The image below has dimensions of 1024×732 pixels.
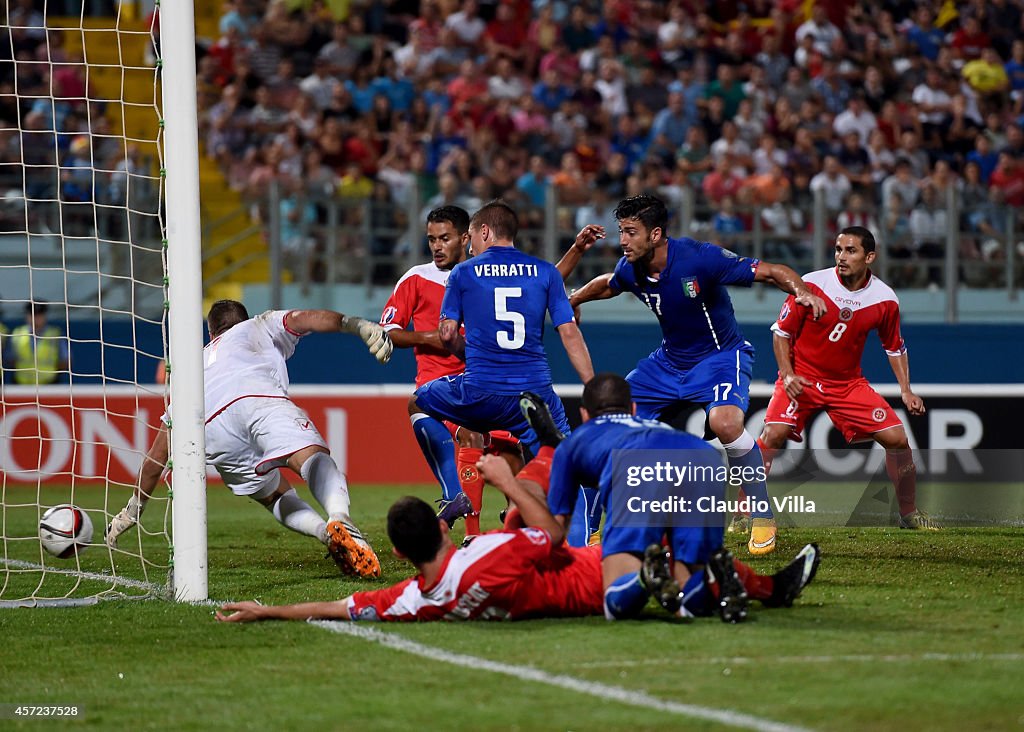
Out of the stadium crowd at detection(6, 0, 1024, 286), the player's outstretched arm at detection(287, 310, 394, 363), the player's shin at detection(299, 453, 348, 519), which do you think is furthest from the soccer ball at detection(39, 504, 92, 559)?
the stadium crowd at detection(6, 0, 1024, 286)

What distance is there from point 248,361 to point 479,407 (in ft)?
5.19

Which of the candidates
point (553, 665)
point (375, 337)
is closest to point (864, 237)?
point (375, 337)

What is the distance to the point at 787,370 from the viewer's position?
9.48 m

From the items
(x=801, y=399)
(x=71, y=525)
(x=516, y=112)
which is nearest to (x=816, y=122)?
(x=516, y=112)

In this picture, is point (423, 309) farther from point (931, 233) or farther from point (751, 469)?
point (931, 233)

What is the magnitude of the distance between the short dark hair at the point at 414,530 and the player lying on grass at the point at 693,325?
289cm

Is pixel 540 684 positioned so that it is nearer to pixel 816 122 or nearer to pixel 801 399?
pixel 801 399

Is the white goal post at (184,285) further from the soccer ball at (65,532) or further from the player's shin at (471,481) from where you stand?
the player's shin at (471,481)

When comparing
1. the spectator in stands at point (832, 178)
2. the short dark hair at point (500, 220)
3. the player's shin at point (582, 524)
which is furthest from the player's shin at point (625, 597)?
the spectator in stands at point (832, 178)

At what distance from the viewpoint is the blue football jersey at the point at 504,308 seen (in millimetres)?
7945

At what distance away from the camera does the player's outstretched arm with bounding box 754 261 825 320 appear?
788 centimetres

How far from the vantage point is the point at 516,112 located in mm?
18000

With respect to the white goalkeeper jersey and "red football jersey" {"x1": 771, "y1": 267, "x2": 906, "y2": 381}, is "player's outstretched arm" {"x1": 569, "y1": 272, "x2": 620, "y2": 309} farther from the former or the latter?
the white goalkeeper jersey

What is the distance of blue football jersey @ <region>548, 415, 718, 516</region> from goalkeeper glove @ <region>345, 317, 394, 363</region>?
67.9 inches
